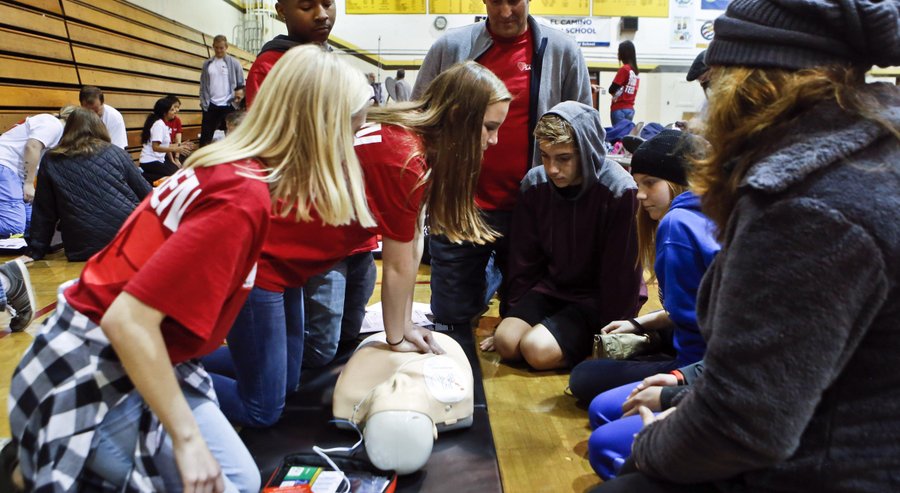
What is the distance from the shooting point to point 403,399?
180 centimetres

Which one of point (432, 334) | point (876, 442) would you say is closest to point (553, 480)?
point (432, 334)

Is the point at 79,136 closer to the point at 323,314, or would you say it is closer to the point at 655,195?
the point at 323,314

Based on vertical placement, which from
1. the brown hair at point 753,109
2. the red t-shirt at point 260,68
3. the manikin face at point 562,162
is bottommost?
the manikin face at point 562,162

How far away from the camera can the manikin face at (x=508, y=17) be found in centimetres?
293

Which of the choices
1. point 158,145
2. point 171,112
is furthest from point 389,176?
point 171,112

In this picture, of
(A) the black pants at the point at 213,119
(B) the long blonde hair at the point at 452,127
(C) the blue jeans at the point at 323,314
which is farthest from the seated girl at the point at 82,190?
(A) the black pants at the point at 213,119

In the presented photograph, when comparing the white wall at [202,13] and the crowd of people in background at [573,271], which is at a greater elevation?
the white wall at [202,13]

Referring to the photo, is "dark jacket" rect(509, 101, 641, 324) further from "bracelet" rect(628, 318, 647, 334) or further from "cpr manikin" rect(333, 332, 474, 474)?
"cpr manikin" rect(333, 332, 474, 474)

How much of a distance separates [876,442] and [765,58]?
51 centimetres

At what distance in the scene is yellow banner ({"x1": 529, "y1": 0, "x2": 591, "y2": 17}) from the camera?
8461 millimetres

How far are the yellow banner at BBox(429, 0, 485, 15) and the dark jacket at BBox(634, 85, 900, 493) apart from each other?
8.15 m

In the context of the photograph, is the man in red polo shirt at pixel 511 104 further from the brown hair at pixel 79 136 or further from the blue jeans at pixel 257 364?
the brown hair at pixel 79 136

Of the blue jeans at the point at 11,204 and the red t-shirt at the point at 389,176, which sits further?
the blue jeans at the point at 11,204

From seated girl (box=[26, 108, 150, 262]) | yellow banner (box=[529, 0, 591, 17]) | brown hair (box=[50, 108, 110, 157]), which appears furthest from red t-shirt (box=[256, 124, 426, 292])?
yellow banner (box=[529, 0, 591, 17])
